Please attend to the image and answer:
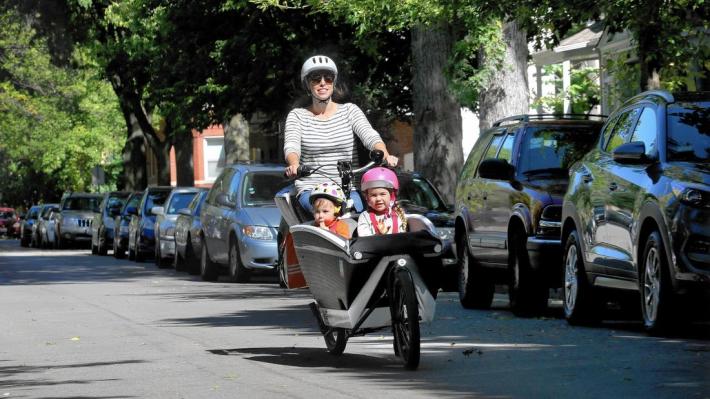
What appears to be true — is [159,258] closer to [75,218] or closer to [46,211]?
[75,218]

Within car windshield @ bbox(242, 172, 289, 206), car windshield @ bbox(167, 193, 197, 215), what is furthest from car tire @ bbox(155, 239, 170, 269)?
car windshield @ bbox(242, 172, 289, 206)

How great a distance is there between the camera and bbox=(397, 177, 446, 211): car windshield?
2173 cm

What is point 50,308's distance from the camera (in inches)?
739

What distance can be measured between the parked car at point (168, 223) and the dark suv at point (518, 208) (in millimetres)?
14100

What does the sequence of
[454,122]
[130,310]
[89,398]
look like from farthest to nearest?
[454,122]
[130,310]
[89,398]

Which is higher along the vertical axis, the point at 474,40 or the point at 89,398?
the point at 474,40

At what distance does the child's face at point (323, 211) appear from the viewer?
1145 cm

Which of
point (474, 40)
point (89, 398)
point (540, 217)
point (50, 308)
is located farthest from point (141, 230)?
point (89, 398)

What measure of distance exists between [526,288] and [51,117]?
212ft

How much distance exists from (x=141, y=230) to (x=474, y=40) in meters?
12.8

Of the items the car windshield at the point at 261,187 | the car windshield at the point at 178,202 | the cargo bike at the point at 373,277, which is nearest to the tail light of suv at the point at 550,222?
the cargo bike at the point at 373,277

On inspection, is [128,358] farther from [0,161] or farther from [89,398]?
[0,161]

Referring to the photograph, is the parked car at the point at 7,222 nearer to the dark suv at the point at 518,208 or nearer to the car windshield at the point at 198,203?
the car windshield at the point at 198,203

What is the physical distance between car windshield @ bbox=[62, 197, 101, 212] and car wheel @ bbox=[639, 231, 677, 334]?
1569 inches
